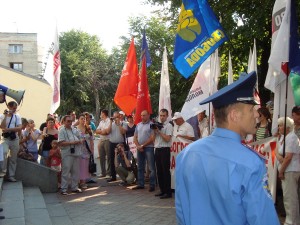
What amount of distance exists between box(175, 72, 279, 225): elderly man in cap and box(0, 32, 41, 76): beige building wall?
223 ft

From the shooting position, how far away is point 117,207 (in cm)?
820

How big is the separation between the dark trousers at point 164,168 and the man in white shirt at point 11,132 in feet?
10.5

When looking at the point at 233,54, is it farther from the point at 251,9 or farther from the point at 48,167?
the point at 48,167

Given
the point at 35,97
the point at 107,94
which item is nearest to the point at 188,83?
the point at 35,97

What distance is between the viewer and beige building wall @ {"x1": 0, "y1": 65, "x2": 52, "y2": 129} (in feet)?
135

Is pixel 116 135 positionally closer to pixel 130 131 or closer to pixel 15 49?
pixel 130 131

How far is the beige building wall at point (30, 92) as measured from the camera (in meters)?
41.2

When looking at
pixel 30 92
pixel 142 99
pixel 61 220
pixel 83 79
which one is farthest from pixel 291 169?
pixel 83 79

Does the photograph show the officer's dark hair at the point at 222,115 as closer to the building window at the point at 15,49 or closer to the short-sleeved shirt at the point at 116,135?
the short-sleeved shirt at the point at 116,135

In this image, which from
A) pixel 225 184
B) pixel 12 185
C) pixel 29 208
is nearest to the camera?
pixel 225 184

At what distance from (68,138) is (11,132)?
4.24 ft

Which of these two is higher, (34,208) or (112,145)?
(112,145)

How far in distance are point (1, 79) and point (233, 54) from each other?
28.6 meters

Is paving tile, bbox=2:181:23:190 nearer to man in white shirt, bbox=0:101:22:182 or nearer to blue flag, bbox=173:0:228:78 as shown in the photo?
man in white shirt, bbox=0:101:22:182
